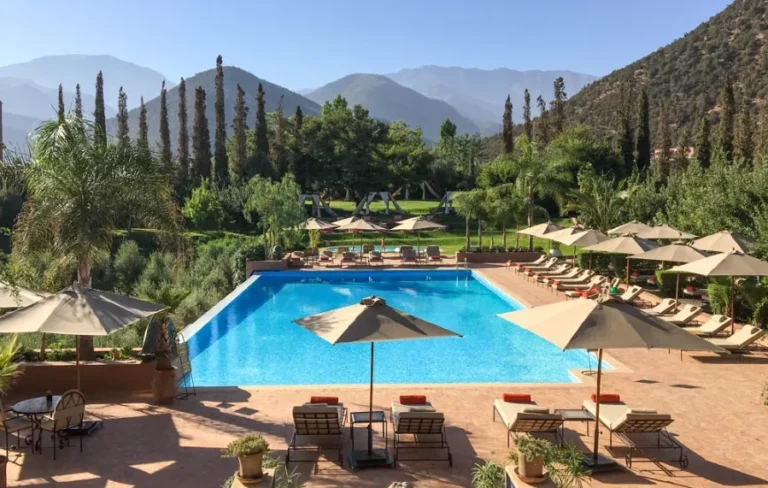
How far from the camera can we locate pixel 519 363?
43.6 feet

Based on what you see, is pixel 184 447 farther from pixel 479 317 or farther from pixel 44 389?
pixel 479 317

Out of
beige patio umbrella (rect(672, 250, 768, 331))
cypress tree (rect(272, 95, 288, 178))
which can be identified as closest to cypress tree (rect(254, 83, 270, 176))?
cypress tree (rect(272, 95, 288, 178))

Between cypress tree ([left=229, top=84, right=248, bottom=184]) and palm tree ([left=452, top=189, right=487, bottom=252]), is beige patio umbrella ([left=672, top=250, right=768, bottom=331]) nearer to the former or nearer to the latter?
palm tree ([left=452, top=189, right=487, bottom=252])

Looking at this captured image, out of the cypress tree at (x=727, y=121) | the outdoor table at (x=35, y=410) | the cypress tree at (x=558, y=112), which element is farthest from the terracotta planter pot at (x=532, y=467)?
the cypress tree at (x=558, y=112)

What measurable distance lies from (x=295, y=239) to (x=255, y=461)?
22.9m

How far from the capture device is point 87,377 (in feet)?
31.6

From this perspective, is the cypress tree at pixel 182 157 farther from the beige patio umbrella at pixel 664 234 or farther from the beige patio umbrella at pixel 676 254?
the beige patio umbrella at pixel 676 254

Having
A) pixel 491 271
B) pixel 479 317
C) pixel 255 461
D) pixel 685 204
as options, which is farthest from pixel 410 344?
pixel 685 204

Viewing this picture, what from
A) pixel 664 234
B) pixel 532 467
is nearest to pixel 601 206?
pixel 664 234

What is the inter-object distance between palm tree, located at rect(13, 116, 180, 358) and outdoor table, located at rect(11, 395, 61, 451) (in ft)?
8.36

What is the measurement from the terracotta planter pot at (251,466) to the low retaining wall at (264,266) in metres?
19.3

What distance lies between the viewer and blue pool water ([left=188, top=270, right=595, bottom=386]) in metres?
12.4

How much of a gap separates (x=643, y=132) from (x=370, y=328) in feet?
165

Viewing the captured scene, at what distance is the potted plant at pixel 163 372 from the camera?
370 inches
